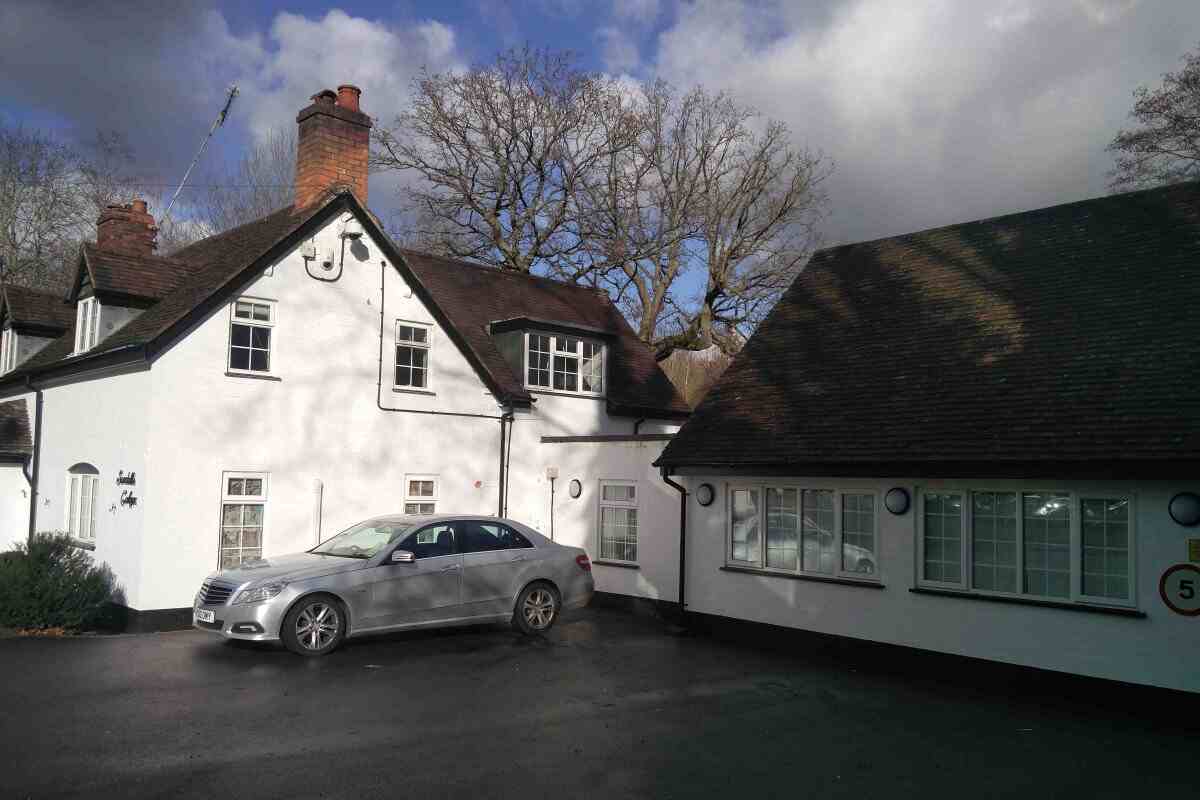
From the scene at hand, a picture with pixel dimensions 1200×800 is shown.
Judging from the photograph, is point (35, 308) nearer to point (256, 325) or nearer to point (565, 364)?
point (256, 325)

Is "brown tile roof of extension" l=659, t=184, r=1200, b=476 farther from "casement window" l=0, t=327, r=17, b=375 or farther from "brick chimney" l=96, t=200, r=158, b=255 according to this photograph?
"casement window" l=0, t=327, r=17, b=375

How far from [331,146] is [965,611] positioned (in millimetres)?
13320

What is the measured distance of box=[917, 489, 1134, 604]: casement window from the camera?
409 inches

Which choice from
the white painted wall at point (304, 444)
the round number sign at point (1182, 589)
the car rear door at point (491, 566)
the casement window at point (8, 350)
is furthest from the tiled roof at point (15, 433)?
the round number sign at point (1182, 589)

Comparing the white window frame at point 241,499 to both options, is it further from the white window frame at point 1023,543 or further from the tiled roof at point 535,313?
the white window frame at point 1023,543

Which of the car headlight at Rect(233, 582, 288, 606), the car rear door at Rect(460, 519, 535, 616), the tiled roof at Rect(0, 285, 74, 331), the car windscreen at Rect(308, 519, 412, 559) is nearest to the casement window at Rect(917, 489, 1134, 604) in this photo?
the car rear door at Rect(460, 519, 535, 616)

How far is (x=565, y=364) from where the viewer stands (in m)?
20.5

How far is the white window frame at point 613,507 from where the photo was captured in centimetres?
1619

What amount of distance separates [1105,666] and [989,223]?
8.16 metres

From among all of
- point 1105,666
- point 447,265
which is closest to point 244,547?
point 447,265

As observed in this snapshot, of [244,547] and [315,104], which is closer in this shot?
[244,547]

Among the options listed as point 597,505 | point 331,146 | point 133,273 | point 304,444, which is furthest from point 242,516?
point 331,146

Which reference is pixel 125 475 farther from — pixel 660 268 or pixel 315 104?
pixel 660 268

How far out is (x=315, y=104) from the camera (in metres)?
17.5
